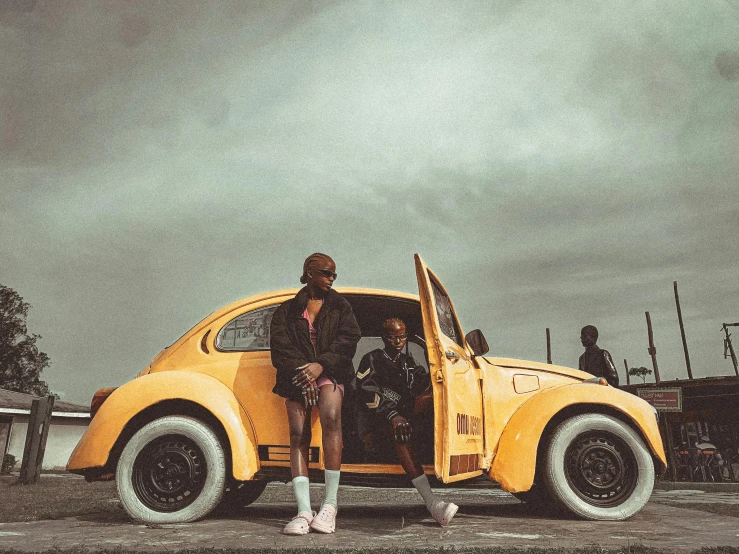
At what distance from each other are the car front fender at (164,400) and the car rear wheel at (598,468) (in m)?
2.16

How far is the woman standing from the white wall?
28.1 m

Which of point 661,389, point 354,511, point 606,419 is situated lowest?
point 354,511

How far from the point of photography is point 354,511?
207 inches

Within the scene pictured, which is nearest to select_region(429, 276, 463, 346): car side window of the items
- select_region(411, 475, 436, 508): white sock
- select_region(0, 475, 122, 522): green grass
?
select_region(411, 475, 436, 508): white sock

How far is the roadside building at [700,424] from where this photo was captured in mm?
20109

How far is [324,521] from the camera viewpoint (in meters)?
3.63

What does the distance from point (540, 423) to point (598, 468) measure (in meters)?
0.55

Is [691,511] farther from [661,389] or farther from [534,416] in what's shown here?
[661,389]

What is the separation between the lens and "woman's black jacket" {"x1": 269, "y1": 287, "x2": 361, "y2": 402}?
3.91 meters

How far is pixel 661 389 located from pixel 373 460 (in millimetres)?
19039

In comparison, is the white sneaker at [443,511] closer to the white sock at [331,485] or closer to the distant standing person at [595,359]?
the white sock at [331,485]

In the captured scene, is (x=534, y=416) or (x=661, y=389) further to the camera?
(x=661, y=389)

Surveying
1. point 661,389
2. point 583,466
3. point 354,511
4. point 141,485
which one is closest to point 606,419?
point 583,466

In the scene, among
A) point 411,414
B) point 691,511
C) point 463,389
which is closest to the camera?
point 463,389
